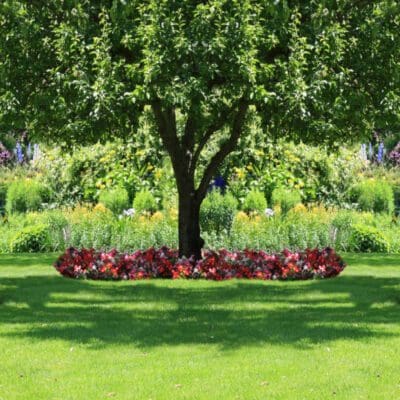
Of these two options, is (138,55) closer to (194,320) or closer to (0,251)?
(194,320)

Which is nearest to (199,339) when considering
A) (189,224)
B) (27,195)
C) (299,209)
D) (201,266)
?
(201,266)

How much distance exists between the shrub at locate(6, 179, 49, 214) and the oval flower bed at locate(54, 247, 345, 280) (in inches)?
360

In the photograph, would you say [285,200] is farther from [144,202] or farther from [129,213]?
[129,213]

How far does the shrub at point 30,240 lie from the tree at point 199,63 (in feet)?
20.0

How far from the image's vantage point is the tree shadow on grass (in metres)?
10.7

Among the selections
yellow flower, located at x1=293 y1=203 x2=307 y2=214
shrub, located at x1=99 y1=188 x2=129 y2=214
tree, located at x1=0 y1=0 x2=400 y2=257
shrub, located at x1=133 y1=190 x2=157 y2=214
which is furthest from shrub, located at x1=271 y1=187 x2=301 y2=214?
tree, located at x1=0 y1=0 x2=400 y2=257

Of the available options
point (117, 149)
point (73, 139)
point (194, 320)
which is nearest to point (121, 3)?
point (73, 139)

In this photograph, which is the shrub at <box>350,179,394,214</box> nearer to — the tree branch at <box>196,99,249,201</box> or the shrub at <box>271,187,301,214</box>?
the shrub at <box>271,187,301,214</box>

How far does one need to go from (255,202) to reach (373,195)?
532 cm

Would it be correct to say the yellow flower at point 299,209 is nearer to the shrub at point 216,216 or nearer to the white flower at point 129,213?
the shrub at point 216,216

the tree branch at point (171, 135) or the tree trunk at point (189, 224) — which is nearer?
the tree branch at point (171, 135)

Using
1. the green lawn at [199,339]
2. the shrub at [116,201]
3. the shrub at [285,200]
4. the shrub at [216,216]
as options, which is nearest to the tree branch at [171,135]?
the green lawn at [199,339]

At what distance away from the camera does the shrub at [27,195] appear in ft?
85.4

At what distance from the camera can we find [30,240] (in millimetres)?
21672
